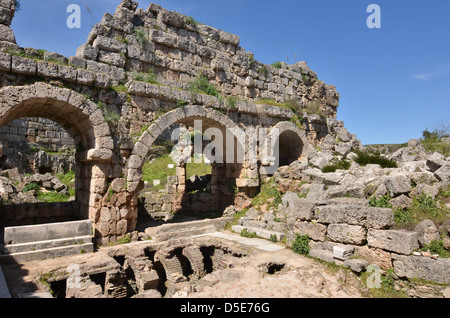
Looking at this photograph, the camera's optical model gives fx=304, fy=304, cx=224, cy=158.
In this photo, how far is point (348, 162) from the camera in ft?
34.6

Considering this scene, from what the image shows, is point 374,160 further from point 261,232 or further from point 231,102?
point 231,102

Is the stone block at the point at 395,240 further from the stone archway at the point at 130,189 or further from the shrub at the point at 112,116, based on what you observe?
the shrub at the point at 112,116

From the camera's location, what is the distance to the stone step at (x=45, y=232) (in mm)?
7148

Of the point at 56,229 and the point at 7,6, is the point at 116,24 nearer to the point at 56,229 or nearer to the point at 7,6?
the point at 7,6

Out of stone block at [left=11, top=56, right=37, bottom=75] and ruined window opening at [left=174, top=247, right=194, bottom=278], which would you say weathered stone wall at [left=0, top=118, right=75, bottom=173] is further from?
ruined window opening at [left=174, top=247, right=194, bottom=278]

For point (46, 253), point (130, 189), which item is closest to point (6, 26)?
point (130, 189)

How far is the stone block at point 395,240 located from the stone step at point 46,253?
6.73 metres

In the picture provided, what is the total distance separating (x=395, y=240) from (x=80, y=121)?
847 cm

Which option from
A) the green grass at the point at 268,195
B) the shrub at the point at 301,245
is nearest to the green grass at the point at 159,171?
the green grass at the point at 268,195

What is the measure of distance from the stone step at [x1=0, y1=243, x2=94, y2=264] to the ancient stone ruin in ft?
0.41

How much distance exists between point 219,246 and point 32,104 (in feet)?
20.7

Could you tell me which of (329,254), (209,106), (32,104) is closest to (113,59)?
(32,104)

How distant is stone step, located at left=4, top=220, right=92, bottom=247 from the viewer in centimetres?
715

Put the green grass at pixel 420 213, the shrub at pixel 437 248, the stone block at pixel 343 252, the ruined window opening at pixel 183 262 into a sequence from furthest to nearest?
the ruined window opening at pixel 183 262
the stone block at pixel 343 252
the green grass at pixel 420 213
the shrub at pixel 437 248
